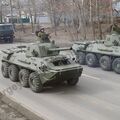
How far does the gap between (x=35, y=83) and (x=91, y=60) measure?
593 centimetres

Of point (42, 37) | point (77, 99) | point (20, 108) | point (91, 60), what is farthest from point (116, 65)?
point (20, 108)

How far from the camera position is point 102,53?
17219 millimetres

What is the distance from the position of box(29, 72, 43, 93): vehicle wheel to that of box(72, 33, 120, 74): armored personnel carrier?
4808mm

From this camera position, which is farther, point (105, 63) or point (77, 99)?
point (105, 63)

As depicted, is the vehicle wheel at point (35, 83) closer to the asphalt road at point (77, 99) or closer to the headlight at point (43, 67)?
the asphalt road at point (77, 99)

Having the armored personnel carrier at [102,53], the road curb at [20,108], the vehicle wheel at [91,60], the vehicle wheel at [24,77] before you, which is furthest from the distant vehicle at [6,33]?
the road curb at [20,108]

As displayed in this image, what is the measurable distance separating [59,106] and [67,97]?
106 cm

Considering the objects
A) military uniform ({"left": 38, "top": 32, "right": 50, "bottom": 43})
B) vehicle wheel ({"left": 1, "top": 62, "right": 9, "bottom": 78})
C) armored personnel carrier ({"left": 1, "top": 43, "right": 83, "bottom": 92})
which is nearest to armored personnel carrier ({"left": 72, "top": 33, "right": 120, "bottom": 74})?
military uniform ({"left": 38, "top": 32, "right": 50, "bottom": 43})

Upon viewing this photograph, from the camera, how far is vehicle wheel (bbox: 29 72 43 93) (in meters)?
12.6

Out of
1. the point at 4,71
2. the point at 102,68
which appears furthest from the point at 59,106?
the point at 102,68

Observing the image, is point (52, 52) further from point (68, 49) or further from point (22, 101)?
point (22, 101)

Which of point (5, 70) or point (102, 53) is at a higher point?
point (102, 53)

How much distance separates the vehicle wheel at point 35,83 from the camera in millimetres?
12633

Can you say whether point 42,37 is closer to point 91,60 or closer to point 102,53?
point 102,53
